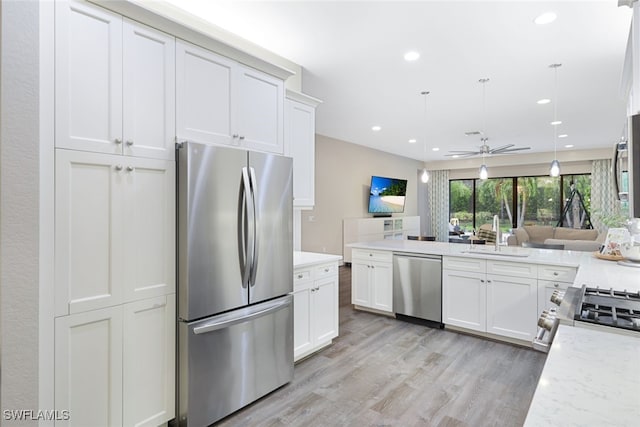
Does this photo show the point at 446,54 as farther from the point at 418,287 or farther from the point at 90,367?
the point at 90,367

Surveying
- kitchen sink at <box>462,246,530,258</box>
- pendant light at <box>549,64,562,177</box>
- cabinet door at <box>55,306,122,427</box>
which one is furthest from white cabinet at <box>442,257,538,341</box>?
cabinet door at <box>55,306,122,427</box>

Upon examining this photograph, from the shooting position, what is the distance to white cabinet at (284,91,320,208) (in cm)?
304

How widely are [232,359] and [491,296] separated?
2518mm

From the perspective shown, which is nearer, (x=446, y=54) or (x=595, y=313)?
(x=595, y=313)

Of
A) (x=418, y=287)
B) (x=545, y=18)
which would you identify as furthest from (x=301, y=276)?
(x=545, y=18)

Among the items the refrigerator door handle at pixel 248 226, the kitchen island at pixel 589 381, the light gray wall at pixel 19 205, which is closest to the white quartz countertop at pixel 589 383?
the kitchen island at pixel 589 381

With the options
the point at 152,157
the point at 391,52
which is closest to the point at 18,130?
the point at 152,157

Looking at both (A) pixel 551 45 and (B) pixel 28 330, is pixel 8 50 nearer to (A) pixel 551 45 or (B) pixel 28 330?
(B) pixel 28 330

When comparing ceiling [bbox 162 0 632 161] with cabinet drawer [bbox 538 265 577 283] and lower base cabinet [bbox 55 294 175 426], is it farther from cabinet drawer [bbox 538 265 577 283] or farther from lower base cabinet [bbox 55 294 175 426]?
lower base cabinet [bbox 55 294 175 426]

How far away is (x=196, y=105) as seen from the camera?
6.84 ft

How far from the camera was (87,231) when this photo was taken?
1649 mm

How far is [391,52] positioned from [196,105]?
6.41ft

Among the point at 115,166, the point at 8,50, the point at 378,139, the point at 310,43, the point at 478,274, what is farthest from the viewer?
the point at 378,139

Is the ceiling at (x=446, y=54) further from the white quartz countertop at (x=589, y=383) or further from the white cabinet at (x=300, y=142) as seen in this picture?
the white quartz countertop at (x=589, y=383)
